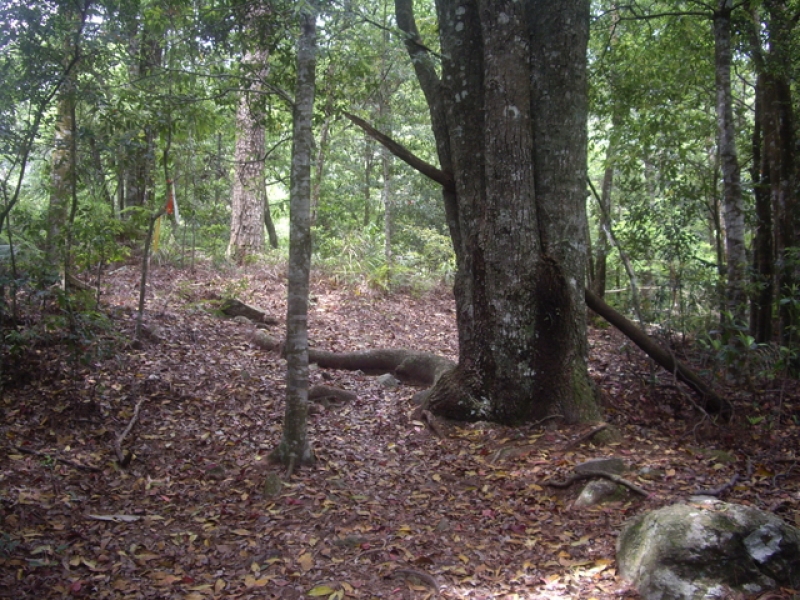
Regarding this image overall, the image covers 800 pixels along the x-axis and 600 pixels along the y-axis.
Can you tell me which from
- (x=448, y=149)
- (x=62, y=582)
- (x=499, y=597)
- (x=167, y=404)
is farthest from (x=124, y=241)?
(x=499, y=597)

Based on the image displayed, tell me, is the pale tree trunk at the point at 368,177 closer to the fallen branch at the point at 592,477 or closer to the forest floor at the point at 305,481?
the forest floor at the point at 305,481

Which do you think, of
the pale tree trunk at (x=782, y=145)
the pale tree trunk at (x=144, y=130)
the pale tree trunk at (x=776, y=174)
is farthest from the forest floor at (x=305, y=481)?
the pale tree trunk at (x=144, y=130)

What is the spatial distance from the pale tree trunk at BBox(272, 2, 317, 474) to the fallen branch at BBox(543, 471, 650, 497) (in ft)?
7.43

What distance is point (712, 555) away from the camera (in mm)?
3482

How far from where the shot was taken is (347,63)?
6.86 meters

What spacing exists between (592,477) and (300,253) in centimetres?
313

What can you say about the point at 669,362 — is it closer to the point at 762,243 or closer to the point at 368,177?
the point at 762,243

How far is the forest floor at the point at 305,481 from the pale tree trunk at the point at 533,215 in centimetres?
50

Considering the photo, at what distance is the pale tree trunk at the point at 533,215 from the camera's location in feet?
20.0

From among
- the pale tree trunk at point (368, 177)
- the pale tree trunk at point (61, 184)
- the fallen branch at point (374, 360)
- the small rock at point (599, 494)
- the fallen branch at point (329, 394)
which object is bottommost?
the small rock at point (599, 494)

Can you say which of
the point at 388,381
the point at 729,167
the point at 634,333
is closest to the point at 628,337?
the point at 634,333

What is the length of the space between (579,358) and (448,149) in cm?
278

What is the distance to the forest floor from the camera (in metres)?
4.01

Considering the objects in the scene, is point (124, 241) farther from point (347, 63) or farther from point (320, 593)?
point (320, 593)
